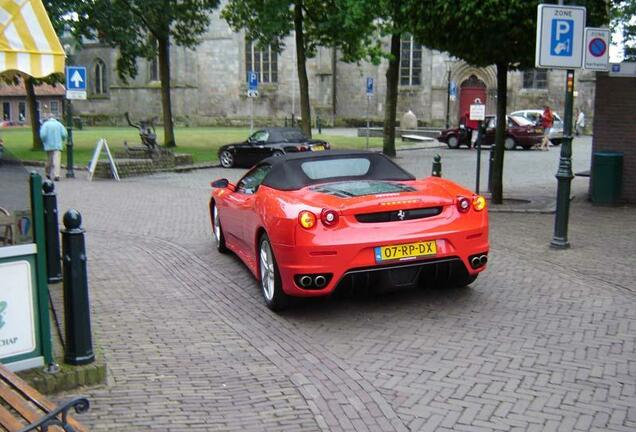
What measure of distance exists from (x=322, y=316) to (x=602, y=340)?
8.06 feet

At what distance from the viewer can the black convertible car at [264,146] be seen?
2250 centimetres

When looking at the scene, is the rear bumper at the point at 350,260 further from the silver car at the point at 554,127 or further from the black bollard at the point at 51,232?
the silver car at the point at 554,127

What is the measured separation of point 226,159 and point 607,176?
43.8ft

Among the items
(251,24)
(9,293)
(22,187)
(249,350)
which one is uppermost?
(251,24)

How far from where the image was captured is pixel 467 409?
4.43 meters

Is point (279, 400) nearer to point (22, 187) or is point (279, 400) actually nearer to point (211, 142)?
point (22, 187)

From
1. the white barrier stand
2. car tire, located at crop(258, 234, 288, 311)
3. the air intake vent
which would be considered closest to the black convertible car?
the white barrier stand

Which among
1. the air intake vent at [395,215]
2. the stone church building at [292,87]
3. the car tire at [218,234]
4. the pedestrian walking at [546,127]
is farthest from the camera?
the stone church building at [292,87]

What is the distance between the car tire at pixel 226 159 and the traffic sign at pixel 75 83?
549cm

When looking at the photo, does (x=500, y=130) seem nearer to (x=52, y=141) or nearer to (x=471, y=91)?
(x=52, y=141)

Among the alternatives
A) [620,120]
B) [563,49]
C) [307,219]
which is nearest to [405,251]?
[307,219]

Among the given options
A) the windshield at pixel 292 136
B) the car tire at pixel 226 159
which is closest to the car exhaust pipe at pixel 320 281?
the windshield at pixel 292 136

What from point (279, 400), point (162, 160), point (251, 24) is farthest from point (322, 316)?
point (251, 24)

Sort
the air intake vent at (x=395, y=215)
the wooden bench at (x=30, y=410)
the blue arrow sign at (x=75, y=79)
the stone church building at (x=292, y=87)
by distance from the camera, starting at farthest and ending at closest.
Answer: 1. the stone church building at (x=292, y=87)
2. the blue arrow sign at (x=75, y=79)
3. the air intake vent at (x=395, y=215)
4. the wooden bench at (x=30, y=410)
